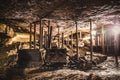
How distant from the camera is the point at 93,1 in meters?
7.78

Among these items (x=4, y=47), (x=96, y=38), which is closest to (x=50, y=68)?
(x=4, y=47)

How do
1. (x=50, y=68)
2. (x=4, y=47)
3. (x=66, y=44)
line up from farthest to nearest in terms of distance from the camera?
1. (x=66, y=44)
2. (x=4, y=47)
3. (x=50, y=68)

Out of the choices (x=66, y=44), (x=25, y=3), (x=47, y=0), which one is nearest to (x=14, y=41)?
(x=66, y=44)

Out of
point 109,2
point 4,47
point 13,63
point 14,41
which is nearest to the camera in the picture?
point 109,2

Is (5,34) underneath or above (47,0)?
underneath

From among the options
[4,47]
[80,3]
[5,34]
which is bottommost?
[4,47]

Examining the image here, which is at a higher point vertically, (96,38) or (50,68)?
Result: (96,38)

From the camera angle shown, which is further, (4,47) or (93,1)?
(4,47)

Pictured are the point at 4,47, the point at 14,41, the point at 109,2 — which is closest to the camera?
the point at 109,2

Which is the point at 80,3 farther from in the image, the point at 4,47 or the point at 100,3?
the point at 4,47

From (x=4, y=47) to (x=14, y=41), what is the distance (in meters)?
1.85

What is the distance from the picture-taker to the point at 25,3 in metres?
8.09

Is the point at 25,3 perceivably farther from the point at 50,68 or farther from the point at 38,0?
the point at 50,68

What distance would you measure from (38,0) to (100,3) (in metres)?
3.66
